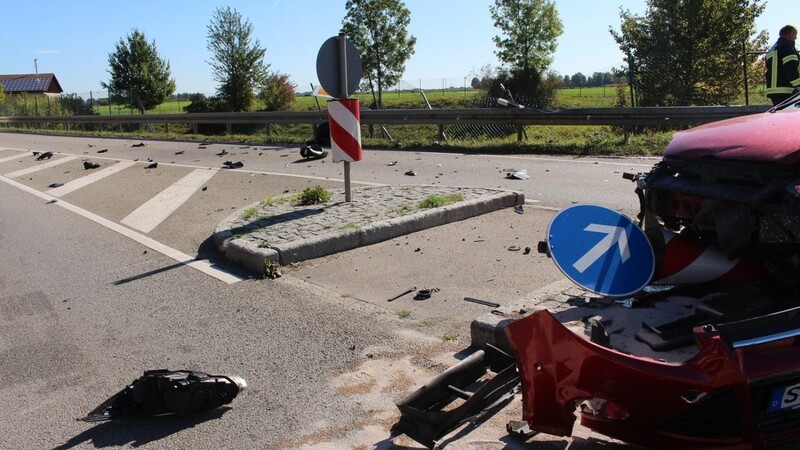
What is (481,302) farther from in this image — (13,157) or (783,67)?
(13,157)

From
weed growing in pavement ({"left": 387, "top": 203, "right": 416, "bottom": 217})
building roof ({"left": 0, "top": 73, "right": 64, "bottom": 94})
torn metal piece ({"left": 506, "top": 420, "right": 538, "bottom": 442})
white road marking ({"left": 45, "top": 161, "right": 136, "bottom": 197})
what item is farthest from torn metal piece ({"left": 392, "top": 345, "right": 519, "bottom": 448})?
building roof ({"left": 0, "top": 73, "right": 64, "bottom": 94})

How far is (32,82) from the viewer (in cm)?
9962

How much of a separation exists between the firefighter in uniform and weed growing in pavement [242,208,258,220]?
7.43 metres

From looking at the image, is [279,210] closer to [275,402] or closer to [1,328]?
[1,328]

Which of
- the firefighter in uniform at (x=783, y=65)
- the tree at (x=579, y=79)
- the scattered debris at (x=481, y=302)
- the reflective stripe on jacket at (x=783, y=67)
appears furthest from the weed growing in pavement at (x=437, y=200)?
the tree at (x=579, y=79)

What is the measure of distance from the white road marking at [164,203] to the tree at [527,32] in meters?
34.5

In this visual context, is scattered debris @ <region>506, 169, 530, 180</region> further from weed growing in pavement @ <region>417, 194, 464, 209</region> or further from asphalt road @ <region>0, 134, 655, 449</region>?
weed growing in pavement @ <region>417, 194, 464, 209</region>

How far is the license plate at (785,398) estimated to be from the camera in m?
2.44

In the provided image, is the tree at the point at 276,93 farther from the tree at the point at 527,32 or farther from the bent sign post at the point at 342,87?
the bent sign post at the point at 342,87

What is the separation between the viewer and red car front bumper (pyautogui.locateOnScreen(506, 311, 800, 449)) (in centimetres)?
236

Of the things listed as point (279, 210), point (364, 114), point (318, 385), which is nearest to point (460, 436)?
point (318, 385)

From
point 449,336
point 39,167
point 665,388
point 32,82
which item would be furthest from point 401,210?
point 32,82

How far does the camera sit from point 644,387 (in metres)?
2.44

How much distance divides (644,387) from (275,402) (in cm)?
197
